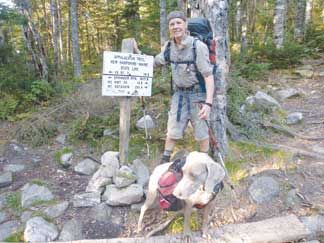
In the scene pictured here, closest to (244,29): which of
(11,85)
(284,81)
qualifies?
(284,81)

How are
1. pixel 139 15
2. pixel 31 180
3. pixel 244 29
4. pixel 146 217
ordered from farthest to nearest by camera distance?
pixel 139 15 → pixel 244 29 → pixel 31 180 → pixel 146 217

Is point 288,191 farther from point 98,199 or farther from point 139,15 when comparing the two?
point 139,15

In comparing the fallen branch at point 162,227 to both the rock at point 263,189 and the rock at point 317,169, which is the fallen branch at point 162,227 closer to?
the rock at point 263,189

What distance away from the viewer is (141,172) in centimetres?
480

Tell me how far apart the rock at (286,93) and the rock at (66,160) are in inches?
222

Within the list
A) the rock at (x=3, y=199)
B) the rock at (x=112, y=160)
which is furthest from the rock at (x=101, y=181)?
the rock at (x=3, y=199)

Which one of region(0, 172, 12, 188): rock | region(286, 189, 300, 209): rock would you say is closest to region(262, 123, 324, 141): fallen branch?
region(286, 189, 300, 209): rock

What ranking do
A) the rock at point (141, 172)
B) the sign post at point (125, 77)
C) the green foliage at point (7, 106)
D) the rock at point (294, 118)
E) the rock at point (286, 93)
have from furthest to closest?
the rock at point (286, 93), the green foliage at point (7, 106), the rock at point (294, 118), the rock at point (141, 172), the sign post at point (125, 77)

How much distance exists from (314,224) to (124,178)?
2.52m

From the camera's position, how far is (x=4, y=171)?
5.34m

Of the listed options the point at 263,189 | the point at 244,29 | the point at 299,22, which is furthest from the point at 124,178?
the point at 299,22

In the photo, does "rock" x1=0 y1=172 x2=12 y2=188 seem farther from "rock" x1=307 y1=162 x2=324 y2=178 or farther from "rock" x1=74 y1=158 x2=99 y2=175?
"rock" x1=307 y1=162 x2=324 y2=178

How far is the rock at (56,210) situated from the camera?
4281 mm

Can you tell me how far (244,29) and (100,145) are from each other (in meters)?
8.67
